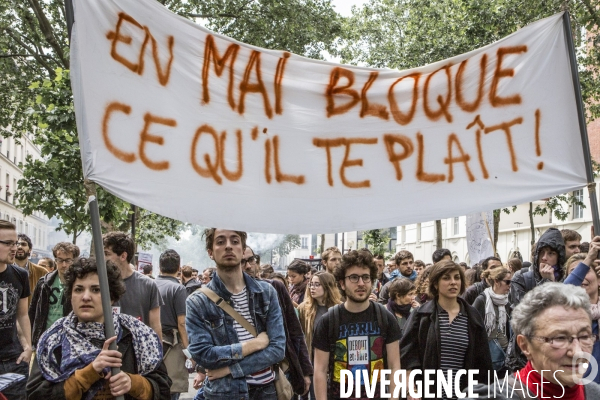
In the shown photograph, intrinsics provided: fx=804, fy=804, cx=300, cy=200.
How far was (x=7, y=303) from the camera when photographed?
670cm

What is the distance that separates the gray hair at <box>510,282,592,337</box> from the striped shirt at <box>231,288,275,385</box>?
74.1 inches

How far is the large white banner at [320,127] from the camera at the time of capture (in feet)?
14.0

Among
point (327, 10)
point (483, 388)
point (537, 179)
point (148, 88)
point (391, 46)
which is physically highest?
point (391, 46)

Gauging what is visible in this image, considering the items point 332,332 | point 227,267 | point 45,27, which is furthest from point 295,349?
point 45,27

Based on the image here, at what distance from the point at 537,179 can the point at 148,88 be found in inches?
89.4

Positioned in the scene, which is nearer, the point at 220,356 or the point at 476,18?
the point at 220,356

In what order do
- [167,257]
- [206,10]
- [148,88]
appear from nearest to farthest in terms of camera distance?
[148,88] → [167,257] → [206,10]

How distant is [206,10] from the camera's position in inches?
887

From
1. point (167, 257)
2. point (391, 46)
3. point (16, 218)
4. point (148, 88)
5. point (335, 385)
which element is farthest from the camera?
point (16, 218)

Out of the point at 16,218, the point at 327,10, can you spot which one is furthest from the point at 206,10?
the point at 16,218

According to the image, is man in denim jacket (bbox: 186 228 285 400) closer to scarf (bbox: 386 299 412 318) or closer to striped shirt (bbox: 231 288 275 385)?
striped shirt (bbox: 231 288 275 385)

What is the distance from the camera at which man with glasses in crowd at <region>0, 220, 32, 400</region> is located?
6648mm

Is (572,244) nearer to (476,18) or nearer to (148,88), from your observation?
(148,88)

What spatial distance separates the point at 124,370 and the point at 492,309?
177 inches
